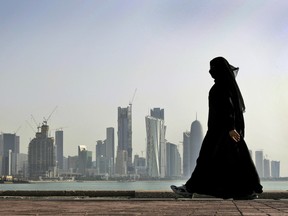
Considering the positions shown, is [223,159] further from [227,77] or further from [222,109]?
[227,77]

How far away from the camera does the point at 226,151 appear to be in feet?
25.9

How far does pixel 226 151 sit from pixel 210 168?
335 mm

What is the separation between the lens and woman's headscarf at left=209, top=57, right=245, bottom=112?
8164mm

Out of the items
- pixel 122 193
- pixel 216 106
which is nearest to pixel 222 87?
pixel 216 106

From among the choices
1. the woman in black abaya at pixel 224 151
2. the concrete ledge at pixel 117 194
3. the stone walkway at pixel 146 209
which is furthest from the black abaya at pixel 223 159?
the concrete ledge at pixel 117 194

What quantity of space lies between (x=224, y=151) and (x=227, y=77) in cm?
112

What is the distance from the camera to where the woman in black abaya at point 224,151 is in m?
7.77

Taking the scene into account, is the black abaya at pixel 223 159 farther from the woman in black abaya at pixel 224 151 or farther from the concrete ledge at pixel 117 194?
the concrete ledge at pixel 117 194

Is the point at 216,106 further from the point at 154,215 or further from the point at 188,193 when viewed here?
the point at 154,215

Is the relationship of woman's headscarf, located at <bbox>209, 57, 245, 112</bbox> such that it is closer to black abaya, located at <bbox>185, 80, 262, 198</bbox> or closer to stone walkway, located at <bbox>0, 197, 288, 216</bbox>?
black abaya, located at <bbox>185, 80, 262, 198</bbox>

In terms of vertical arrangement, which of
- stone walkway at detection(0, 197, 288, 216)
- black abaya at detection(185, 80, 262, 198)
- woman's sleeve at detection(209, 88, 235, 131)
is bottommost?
stone walkway at detection(0, 197, 288, 216)

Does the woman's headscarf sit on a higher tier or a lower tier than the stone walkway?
higher

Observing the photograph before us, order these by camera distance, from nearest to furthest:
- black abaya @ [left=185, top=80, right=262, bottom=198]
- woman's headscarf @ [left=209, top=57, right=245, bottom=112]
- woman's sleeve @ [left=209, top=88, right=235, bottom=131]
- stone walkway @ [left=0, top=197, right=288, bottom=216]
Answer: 1. stone walkway @ [left=0, top=197, right=288, bottom=216]
2. black abaya @ [left=185, top=80, right=262, bottom=198]
3. woman's sleeve @ [left=209, top=88, right=235, bottom=131]
4. woman's headscarf @ [left=209, top=57, right=245, bottom=112]

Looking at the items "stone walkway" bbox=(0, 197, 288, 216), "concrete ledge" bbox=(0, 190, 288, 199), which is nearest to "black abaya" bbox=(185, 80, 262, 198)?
"stone walkway" bbox=(0, 197, 288, 216)
